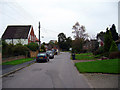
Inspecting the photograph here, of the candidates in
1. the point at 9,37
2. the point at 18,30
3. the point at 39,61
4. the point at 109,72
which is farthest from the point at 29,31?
the point at 109,72

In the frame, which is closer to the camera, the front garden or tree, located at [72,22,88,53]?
the front garden

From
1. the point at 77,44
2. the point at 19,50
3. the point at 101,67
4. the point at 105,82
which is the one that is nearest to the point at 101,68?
the point at 101,67

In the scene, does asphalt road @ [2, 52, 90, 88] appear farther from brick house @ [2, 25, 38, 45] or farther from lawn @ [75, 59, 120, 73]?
brick house @ [2, 25, 38, 45]

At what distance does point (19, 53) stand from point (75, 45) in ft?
107

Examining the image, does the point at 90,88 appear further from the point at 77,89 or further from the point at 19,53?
the point at 19,53

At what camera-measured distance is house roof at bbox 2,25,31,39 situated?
3962cm

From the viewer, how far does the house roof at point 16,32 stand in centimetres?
3962

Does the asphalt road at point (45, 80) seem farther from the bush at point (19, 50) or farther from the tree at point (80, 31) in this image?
the tree at point (80, 31)

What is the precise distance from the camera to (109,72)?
937cm

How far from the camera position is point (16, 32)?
41375 millimetres

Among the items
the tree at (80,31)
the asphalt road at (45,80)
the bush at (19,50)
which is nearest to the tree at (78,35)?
the tree at (80,31)

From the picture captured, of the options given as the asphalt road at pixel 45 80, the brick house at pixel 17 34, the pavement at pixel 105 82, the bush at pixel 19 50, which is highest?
the brick house at pixel 17 34

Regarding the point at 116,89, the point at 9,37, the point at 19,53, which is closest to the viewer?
the point at 116,89

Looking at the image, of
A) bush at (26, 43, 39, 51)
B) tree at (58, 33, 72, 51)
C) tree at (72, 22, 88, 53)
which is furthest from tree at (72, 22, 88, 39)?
tree at (58, 33, 72, 51)
